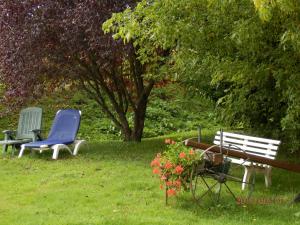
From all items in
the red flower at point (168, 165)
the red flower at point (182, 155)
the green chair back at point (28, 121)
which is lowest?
the green chair back at point (28, 121)

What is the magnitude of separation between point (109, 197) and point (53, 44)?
4.31 meters

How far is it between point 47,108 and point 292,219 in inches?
504

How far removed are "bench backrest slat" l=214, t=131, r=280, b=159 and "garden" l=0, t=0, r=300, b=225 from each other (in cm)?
2

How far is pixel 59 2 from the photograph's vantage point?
30.9 ft

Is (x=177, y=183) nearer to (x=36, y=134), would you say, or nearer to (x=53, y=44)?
(x=53, y=44)

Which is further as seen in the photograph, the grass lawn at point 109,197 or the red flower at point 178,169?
the red flower at point 178,169

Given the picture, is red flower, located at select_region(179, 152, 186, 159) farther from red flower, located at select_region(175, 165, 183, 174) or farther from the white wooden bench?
the white wooden bench

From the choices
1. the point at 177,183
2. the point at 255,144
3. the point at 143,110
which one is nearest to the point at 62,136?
the point at 143,110

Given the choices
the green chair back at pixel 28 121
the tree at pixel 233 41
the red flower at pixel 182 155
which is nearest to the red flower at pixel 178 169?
the red flower at pixel 182 155

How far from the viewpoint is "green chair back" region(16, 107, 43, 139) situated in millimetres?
10999

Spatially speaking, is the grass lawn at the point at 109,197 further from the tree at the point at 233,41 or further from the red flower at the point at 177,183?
the tree at the point at 233,41

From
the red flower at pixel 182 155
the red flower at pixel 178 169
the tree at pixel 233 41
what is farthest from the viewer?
the tree at pixel 233 41

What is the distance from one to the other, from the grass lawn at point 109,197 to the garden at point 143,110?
0.02 meters

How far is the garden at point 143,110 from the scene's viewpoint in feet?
19.2
